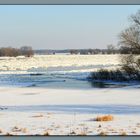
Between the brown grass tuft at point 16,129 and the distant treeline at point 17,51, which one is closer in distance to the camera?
the brown grass tuft at point 16,129

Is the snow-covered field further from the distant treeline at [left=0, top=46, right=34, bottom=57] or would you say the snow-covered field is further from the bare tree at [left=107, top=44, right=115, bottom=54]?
the distant treeline at [left=0, top=46, right=34, bottom=57]

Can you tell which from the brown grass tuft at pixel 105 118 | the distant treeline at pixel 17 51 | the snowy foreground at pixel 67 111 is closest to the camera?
the snowy foreground at pixel 67 111

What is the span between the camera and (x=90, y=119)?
26.5 feet

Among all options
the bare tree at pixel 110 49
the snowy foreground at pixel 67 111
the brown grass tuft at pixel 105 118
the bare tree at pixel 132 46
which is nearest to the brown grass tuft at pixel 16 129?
the snowy foreground at pixel 67 111

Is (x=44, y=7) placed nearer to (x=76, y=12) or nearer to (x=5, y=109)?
(x=76, y=12)

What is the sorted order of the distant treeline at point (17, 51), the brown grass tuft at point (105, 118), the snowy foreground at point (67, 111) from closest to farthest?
the snowy foreground at point (67, 111)
the brown grass tuft at point (105, 118)
the distant treeline at point (17, 51)

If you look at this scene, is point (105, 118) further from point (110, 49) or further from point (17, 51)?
point (17, 51)

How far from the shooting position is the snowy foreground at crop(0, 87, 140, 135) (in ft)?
25.1

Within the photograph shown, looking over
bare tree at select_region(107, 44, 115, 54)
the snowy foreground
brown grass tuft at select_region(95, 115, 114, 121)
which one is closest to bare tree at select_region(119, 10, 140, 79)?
bare tree at select_region(107, 44, 115, 54)

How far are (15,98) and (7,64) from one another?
2.22 ft

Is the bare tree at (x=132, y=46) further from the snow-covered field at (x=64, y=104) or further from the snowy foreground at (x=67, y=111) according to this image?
the snowy foreground at (x=67, y=111)

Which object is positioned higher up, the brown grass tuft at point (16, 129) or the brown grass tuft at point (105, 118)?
the brown grass tuft at point (105, 118)

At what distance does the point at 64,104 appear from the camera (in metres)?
8.31

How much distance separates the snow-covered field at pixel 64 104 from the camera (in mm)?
7699
